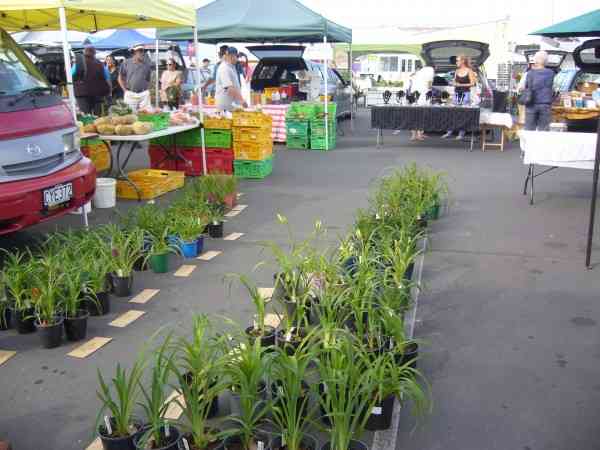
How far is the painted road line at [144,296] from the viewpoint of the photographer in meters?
4.55

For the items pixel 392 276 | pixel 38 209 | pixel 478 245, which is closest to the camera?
pixel 392 276

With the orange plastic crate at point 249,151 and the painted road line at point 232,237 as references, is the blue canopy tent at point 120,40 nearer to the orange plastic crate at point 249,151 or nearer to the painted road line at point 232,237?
the orange plastic crate at point 249,151

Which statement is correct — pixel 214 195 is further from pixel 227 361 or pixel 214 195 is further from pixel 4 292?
pixel 227 361

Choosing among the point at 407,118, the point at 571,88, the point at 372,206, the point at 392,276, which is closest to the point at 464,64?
the point at 407,118

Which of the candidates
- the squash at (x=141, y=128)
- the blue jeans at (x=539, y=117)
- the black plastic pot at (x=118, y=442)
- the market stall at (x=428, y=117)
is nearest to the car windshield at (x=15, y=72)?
the squash at (x=141, y=128)

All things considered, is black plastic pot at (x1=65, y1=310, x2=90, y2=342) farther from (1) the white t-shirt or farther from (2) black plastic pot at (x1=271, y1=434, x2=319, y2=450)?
(1) the white t-shirt

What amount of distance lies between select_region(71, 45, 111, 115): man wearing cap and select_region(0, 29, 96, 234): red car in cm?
623

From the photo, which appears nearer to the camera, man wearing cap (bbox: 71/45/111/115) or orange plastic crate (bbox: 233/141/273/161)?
orange plastic crate (bbox: 233/141/273/161)

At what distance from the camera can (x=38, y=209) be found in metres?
5.07

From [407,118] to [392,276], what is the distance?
901cm

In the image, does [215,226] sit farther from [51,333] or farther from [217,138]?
[217,138]

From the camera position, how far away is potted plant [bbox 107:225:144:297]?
15.1ft

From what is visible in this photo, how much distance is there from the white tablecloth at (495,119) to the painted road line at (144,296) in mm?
9511

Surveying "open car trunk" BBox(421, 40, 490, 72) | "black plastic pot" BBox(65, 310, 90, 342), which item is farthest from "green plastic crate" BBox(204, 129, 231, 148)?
"open car trunk" BBox(421, 40, 490, 72)
